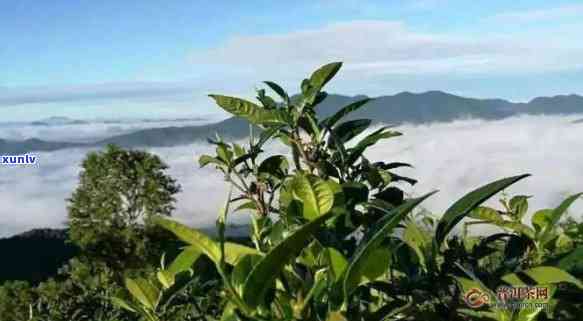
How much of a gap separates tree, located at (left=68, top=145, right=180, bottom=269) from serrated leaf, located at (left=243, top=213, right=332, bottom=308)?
17.1m

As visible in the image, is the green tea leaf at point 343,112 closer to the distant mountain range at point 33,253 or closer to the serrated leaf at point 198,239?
the serrated leaf at point 198,239

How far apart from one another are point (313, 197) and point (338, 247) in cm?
12

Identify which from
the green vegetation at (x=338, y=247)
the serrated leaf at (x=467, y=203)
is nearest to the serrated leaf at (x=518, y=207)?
the green vegetation at (x=338, y=247)

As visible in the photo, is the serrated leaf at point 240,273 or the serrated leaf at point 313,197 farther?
the serrated leaf at point 313,197

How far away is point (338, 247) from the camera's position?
114 cm

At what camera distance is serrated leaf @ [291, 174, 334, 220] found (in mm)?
1053

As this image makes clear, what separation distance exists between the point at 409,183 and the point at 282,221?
1.28 feet

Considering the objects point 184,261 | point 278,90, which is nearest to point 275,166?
point 278,90

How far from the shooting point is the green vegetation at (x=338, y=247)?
0.96 metres

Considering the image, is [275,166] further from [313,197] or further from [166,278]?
[313,197]

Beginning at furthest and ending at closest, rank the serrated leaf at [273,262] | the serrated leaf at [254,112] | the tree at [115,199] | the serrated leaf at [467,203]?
1. the tree at [115,199]
2. the serrated leaf at [254,112]
3. the serrated leaf at [467,203]
4. the serrated leaf at [273,262]

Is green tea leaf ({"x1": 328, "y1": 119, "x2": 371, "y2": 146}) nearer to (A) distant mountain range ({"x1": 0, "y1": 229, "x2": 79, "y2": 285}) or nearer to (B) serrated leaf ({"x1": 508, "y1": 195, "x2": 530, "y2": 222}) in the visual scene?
(B) serrated leaf ({"x1": 508, "y1": 195, "x2": 530, "y2": 222})

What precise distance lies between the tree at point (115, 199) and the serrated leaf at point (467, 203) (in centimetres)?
1692

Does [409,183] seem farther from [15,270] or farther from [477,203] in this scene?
[15,270]
